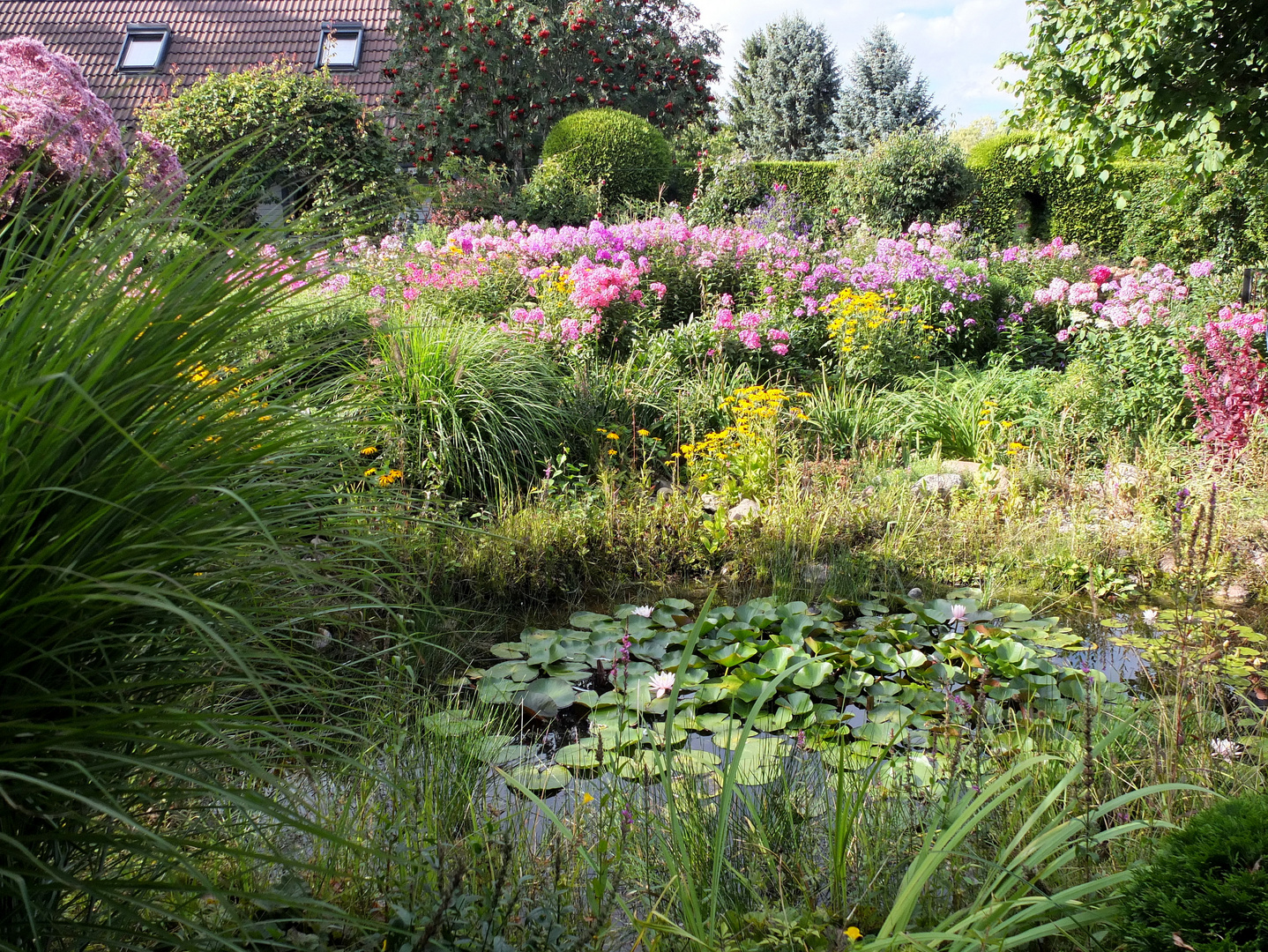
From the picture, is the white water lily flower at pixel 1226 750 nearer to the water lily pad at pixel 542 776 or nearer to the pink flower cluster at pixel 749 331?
the water lily pad at pixel 542 776

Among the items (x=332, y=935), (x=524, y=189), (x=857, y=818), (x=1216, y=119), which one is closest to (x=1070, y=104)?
(x=1216, y=119)

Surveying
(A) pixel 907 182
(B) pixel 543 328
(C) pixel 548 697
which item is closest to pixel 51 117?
(B) pixel 543 328

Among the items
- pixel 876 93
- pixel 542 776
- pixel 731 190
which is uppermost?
pixel 876 93

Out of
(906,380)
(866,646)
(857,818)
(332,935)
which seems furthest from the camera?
(906,380)

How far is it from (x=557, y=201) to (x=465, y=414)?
369 inches

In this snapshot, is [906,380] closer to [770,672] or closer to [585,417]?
[585,417]

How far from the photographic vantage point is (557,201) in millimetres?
13180

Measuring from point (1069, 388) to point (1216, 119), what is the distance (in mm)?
2067

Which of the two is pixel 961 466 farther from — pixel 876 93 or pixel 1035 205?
pixel 876 93

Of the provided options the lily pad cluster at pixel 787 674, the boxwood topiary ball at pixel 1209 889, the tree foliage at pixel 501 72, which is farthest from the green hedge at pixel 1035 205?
the boxwood topiary ball at pixel 1209 889

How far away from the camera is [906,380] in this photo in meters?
6.44

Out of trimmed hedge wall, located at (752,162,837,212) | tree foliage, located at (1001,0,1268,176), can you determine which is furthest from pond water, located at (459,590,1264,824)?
trimmed hedge wall, located at (752,162,837,212)

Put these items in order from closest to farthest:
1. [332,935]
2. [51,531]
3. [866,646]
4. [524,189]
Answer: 1. [51,531]
2. [332,935]
3. [866,646]
4. [524,189]

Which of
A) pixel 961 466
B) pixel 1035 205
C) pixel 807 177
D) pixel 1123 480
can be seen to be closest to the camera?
pixel 1123 480
